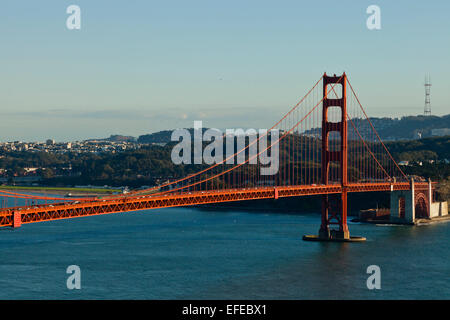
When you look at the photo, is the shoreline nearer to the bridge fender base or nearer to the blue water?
the blue water

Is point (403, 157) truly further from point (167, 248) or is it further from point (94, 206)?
point (94, 206)

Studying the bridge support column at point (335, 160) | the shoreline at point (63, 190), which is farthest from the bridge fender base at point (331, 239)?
the shoreline at point (63, 190)

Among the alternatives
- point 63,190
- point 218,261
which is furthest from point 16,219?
point 63,190

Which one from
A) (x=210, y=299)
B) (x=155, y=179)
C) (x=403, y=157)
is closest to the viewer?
(x=210, y=299)

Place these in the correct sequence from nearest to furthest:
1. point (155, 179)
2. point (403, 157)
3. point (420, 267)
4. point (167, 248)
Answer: point (420, 267) → point (167, 248) → point (403, 157) → point (155, 179)

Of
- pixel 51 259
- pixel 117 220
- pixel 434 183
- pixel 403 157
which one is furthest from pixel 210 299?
pixel 403 157

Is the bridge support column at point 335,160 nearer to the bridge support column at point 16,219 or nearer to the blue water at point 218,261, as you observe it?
the blue water at point 218,261

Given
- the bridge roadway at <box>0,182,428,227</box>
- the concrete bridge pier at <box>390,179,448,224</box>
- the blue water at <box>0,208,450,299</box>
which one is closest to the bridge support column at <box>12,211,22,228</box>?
the bridge roadway at <box>0,182,428,227</box>
